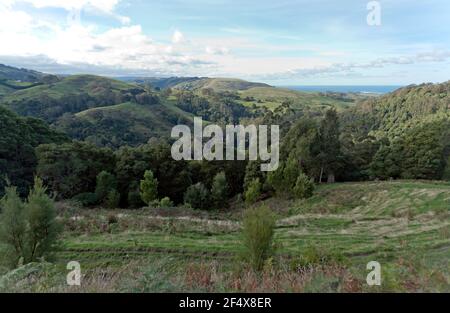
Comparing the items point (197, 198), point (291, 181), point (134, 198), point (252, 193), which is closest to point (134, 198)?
point (134, 198)

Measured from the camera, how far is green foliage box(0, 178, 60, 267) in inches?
429

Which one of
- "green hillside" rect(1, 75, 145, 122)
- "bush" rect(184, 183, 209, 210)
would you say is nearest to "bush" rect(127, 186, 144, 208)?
"bush" rect(184, 183, 209, 210)

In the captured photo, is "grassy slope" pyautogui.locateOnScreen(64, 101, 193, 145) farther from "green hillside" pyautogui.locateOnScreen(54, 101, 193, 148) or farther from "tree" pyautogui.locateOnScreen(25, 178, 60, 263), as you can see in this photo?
"tree" pyautogui.locateOnScreen(25, 178, 60, 263)

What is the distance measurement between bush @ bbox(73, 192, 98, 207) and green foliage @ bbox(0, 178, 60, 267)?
2889 centimetres

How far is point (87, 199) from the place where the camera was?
130ft

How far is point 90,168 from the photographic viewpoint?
44.6 m

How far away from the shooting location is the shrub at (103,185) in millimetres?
40812

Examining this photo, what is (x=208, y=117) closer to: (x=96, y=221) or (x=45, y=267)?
(x=96, y=221)

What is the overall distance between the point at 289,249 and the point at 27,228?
1044 centimetres
